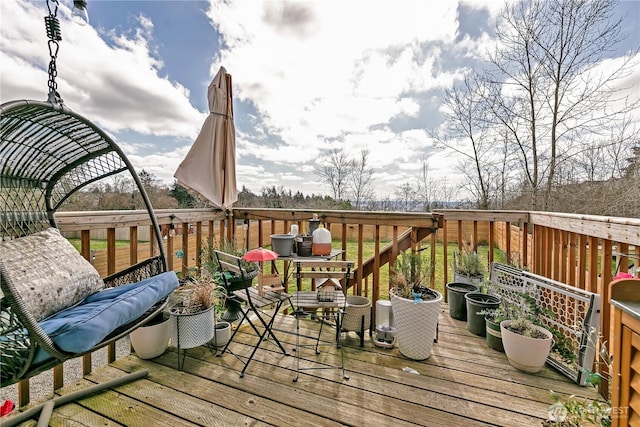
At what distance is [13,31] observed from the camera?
1.99 m

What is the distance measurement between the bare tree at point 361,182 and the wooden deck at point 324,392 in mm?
8430

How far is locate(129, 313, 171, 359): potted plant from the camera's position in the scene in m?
2.01

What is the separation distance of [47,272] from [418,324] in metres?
2.25

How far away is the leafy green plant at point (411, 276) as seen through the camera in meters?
2.18

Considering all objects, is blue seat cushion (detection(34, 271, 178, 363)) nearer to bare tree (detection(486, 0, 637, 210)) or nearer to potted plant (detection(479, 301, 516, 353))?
potted plant (detection(479, 301, 516, 353))

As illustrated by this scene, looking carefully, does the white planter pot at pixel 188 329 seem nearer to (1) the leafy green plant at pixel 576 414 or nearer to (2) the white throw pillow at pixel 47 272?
(2) the white throw pillow at pixel 47 272

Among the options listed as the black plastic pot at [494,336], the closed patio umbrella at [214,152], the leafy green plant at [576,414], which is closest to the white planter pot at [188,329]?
the closed patio umbrella at [214,152]

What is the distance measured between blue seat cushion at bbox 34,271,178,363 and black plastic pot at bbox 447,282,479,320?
2.43m

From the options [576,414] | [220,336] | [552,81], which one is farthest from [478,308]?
[552,81]

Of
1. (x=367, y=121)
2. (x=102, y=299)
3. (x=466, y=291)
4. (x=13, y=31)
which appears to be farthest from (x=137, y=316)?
(x=367, y=121)

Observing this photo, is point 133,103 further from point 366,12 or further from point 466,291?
point 466,291

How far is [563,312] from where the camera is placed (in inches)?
79.8

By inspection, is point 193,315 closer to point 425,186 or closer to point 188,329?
point 188,329

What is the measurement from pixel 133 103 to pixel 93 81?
1.41m
